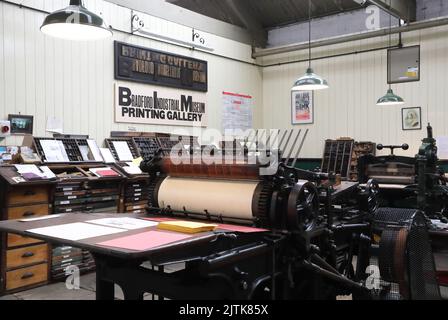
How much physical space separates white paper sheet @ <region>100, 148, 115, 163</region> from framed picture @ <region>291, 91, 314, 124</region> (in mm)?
4214

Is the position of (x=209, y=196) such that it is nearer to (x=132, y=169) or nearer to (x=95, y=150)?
(x=132, y=169)

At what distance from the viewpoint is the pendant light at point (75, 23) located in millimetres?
3021

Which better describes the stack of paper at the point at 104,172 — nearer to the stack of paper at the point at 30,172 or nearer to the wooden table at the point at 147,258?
the stack of paper at the point at 30,172

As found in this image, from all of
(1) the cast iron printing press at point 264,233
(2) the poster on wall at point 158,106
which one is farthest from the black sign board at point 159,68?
A: (1) the cast iron printing press at point 264,233

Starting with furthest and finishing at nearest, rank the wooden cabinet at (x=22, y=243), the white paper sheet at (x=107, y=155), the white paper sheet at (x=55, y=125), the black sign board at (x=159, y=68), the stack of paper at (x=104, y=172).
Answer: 1. the black sign board at (x=159, y=68)
2. the white paper sheet at (x=107, y=155)
3. the white paper sheet at (x=55, y=125)
4. the stack of paper at (x=104, y=172)
5. the wooden cabinet at (x=22, y=243)

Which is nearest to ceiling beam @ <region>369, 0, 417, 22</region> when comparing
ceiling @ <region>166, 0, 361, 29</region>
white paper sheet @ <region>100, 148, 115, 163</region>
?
ceiling @ <region>166, 0, 361, 29</region>

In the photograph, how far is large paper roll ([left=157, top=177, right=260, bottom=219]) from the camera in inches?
83.7

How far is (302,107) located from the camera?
8.48m

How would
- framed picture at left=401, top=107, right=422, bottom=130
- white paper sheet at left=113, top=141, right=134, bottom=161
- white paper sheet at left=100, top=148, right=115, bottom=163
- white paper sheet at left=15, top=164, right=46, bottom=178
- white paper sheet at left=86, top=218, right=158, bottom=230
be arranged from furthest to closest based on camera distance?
framed picture at left=401, top=107, right=422, bottom=130 → white paper sheet at left=113, top=141, right=134, bottom=161 → white paper sheet at left=100, top=148, right=115, bottom=163 → white paper sheet at left=15, top=164, right=46, bottom=178 → white paper sheet at left=86, top=218, right=158, bottom=230

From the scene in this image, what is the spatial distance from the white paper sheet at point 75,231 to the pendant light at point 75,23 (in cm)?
171

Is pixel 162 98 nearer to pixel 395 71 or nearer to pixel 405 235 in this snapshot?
pixel 395 71

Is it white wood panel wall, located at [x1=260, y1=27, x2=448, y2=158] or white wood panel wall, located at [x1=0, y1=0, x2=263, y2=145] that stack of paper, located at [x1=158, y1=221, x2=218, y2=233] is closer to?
white wood panel wall, located at [x1=0, y1=0, x2=263, y2=145]

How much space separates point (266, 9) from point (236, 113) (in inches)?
87.2

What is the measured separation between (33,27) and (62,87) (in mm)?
775
